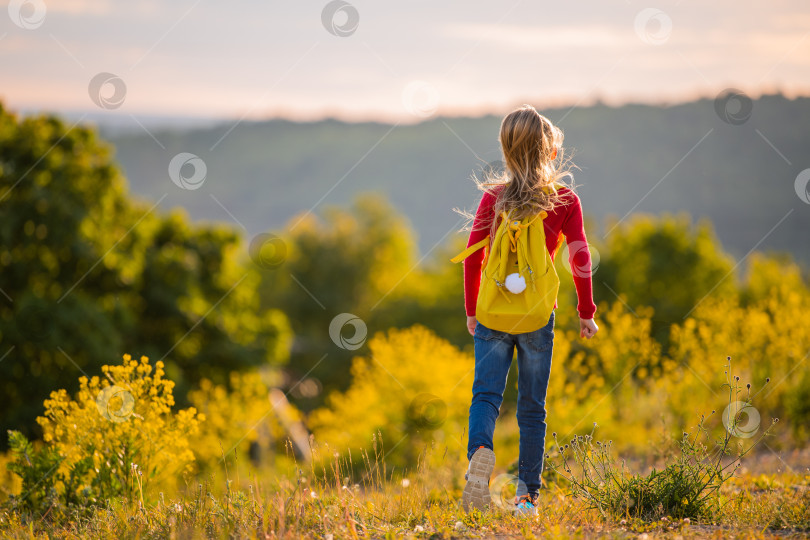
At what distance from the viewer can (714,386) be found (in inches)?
289

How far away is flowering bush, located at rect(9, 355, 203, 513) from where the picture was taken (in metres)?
3.70

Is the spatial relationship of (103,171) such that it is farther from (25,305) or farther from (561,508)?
(561,508)

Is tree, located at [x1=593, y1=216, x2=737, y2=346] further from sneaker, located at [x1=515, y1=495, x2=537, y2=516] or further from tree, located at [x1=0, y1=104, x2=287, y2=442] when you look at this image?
sneaker, located at [x1=515, y1=495, x2=537, y2=516]

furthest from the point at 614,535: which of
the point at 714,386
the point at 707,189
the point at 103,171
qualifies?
the point at 707,189

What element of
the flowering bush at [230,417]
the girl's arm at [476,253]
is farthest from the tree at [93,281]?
the girl's arm at [476,253]

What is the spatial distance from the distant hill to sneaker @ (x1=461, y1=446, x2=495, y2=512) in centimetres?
1774

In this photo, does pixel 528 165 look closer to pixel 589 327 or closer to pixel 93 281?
pixel 589 327

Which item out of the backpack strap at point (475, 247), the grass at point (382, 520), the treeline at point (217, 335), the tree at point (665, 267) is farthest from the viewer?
the tree at point (665, 267)

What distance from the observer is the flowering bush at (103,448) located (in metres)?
3.70

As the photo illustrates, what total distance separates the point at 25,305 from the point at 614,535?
12463mm

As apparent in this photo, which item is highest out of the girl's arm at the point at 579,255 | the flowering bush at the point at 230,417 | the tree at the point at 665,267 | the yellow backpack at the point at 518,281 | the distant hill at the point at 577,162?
the distant hill at the point at 577,162

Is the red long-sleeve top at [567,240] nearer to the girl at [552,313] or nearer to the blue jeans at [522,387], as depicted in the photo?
the girl at [552,313]

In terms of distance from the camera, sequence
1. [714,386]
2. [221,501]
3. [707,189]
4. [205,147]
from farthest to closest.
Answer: [205,147] → [707,189] → [714,386] → [221,501]

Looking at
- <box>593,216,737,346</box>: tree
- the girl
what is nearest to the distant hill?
<box>593,216,737,346</box>: tree
